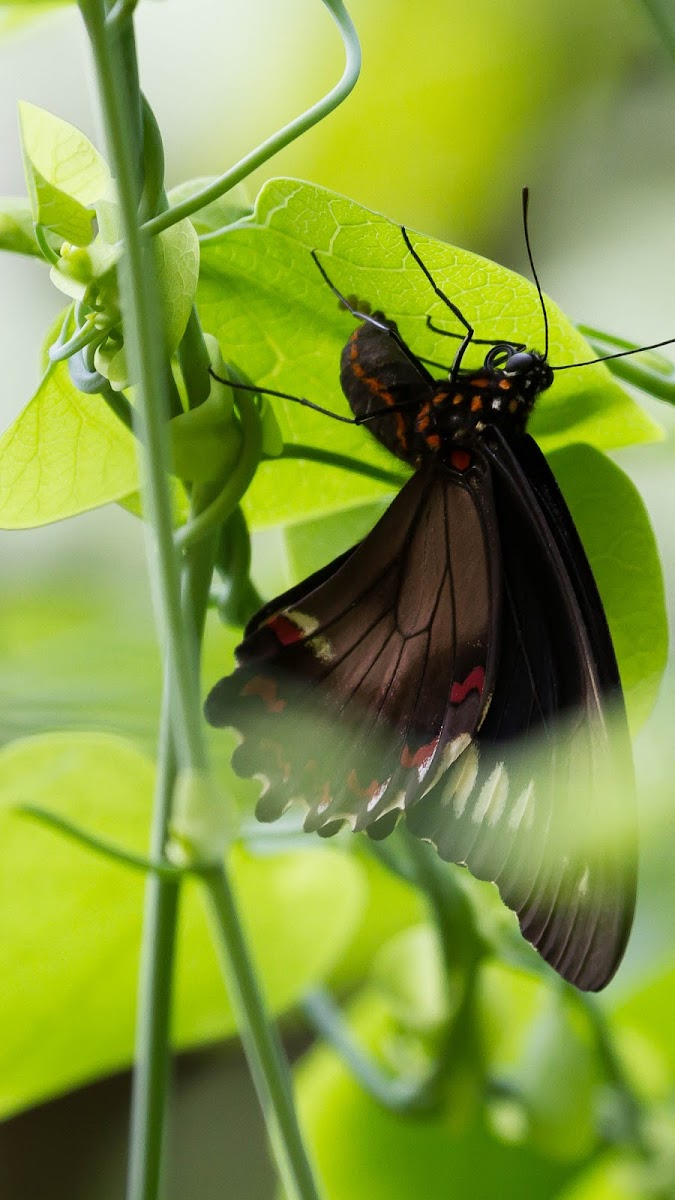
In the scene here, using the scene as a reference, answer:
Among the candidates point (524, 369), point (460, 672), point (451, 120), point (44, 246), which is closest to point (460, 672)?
point (460, 672)

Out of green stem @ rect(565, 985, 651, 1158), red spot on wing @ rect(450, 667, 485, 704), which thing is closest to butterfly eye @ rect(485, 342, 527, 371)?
red spot on wing @ rect(450, 667, 485, 704)

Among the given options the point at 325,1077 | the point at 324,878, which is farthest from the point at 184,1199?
the point at 324,878

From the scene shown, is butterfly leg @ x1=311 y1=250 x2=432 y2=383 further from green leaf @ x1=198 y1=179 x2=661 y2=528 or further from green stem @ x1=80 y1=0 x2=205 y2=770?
green stem @ x1=80 y1=0 x2=205 y2=770

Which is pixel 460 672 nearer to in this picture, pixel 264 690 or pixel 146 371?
pixel 264 690

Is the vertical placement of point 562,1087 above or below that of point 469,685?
below

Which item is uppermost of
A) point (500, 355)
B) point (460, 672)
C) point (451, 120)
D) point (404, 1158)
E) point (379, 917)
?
point (451, 120)
